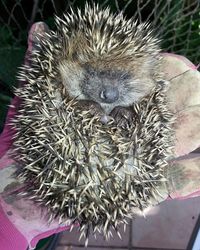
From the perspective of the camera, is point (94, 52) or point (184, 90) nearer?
point (94, 52)

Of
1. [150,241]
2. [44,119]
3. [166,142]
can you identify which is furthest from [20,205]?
[150,241]

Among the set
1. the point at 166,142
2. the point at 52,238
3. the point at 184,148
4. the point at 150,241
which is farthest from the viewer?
the point at 150,241

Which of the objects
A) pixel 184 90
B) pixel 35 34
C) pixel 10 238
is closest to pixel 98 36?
pixel 35 34

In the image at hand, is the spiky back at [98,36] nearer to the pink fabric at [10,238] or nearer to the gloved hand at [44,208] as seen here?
the gloved hand at [44,208]

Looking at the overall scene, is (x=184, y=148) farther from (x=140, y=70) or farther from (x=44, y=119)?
(x=44, y=119)

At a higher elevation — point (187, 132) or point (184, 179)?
point (187, 132)

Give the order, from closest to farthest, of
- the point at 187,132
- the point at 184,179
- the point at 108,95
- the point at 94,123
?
the point at 94,123 < the point at 108,95 < the point at 184,179 < the point at 187,132

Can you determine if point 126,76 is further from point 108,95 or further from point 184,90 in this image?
point 184,90

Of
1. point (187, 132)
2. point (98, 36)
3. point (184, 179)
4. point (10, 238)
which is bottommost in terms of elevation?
point (10, 238)

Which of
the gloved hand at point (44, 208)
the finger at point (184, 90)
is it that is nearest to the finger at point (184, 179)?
the gloved hand at point (44, 208)
